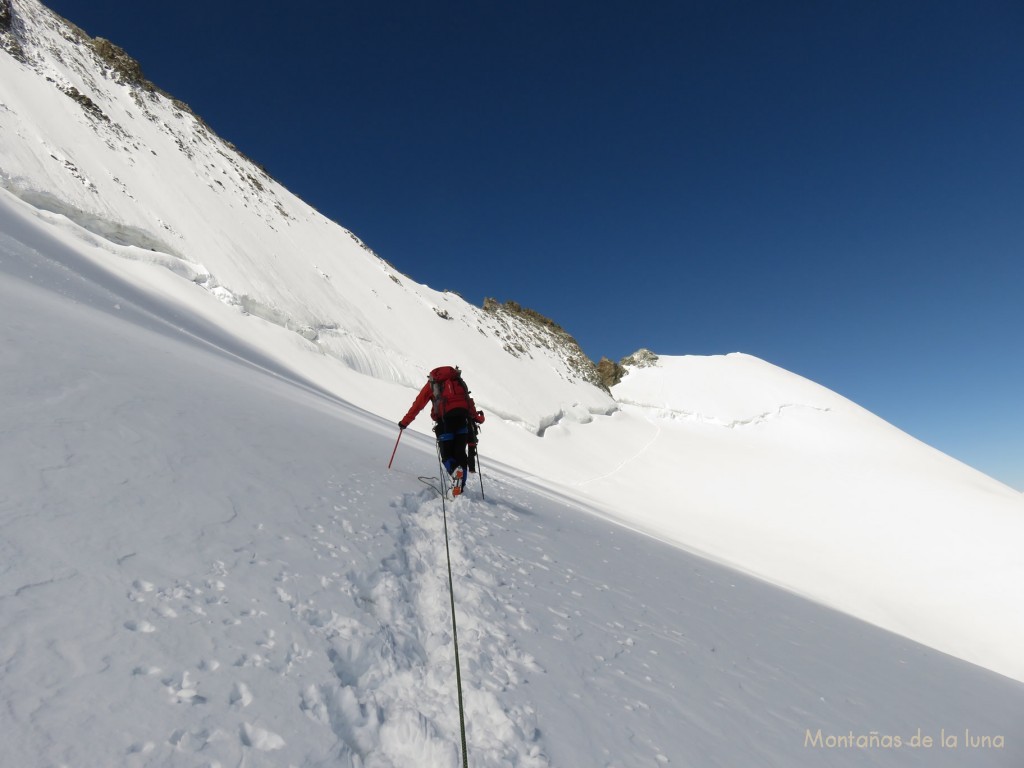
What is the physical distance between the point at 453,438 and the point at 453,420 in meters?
0.26

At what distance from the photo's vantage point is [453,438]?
686 cm

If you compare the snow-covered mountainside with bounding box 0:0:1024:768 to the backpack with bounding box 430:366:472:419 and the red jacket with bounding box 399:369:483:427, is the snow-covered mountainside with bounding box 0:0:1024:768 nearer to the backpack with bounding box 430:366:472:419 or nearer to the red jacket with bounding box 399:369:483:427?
the red jacket with bounding box 399:369:483:427

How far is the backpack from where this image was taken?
6.88 m

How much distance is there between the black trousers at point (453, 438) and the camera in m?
6.82

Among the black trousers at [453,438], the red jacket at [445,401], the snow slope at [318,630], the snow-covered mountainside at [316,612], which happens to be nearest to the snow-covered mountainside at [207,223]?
the snow-covered mountainside at [316,612]

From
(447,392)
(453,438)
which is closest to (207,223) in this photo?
(447,392)

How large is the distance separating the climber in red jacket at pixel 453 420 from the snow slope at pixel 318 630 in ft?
3.34

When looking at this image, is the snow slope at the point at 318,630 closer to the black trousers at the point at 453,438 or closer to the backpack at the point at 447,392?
the black trousers at the point at 453,438

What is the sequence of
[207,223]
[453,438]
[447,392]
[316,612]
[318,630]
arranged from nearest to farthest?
[318,630]
[316,612]
[453,438]
[447,392]
[207,223]

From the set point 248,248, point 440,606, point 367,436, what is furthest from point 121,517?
point 248,248

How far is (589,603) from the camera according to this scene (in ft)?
13.5

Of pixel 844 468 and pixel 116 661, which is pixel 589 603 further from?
pixel 844 468

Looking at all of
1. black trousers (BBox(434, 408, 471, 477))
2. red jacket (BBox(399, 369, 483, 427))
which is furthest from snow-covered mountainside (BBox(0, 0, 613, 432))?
black trousers (BBox(434, 408, 471, 477))

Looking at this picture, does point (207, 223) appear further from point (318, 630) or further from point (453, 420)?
point (318, 630)
